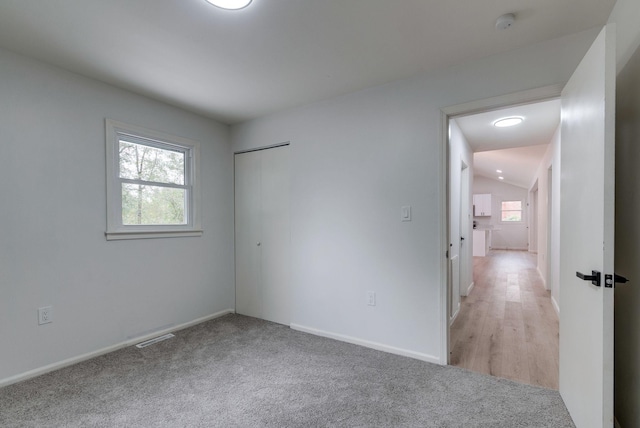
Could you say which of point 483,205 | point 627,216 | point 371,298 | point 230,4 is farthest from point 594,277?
point 483,205

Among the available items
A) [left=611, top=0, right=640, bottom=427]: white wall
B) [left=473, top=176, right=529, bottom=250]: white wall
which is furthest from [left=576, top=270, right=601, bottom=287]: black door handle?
[left=473, top=176, right=529, bottom=250]: white wall

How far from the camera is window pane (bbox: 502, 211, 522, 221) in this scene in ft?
38.5

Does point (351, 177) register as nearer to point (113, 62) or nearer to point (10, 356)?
point (113, 62)

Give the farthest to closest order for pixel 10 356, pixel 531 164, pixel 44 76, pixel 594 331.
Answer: pixel 531 164 → pixel 44 76 → pixel 10 356 → pixel 594 331

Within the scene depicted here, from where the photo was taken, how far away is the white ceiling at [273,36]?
168 cm

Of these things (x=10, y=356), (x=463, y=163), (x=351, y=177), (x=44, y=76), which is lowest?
(x=10, y=356)

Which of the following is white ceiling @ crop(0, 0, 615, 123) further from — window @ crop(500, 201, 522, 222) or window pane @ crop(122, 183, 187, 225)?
window @ crop(500, 201, 522, 222)

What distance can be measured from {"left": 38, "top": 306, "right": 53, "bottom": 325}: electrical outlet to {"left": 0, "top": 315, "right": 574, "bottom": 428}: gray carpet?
393 mm

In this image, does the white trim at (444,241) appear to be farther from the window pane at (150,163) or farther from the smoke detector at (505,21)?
the window pane at (150,163)

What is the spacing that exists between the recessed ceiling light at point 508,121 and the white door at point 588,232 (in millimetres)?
1511

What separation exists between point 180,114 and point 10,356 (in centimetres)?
245

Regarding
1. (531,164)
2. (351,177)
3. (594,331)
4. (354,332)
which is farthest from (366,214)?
(531,164)

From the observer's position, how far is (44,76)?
7.53ft

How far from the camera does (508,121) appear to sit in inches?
133
